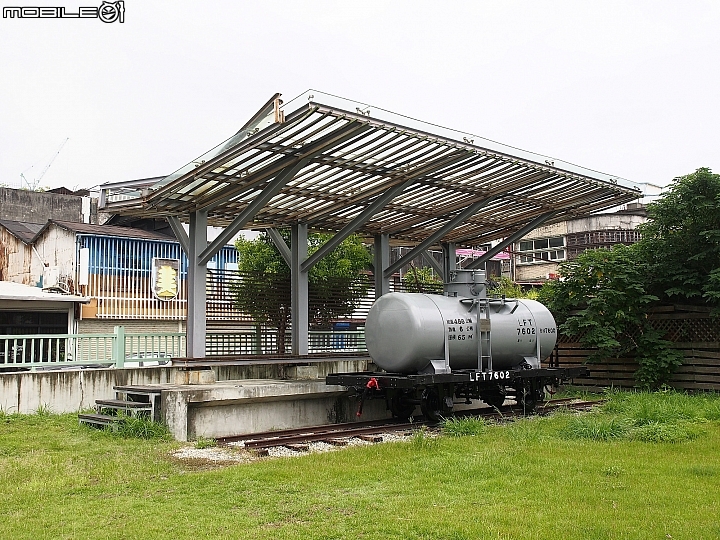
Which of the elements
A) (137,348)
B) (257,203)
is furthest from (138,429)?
(137,348)

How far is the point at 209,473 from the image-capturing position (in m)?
8.48

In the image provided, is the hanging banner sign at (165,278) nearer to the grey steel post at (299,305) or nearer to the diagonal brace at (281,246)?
the diagonal brace at (281,246)

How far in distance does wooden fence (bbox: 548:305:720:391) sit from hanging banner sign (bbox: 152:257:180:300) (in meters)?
17.1

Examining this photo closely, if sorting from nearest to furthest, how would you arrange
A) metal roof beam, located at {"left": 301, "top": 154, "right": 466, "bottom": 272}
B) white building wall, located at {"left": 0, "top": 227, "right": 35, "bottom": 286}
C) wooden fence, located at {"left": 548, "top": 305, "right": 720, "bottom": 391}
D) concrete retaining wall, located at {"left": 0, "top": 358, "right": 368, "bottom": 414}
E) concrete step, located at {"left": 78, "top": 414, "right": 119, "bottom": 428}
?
concrete step, located at {"left": 78, "top": 414, "right": 119, "bottom": 428} → concrete retaining wall, located at {"left": 0, "top": 358, "right": 368, "bottom": 414} → metal roof beam, located at {"left": 301, "top": 154, "right": 466, "bottom": 272} → wooden fence, located at {"left": 548, "top": 305, "right": 720, "bottom": 391} → white building wall, located at {"left": 0, "top": 227, "right": 35, "bottom": 286}

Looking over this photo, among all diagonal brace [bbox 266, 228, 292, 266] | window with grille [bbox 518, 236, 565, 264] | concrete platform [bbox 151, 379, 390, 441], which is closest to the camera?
concrete platform [bbox 151, 379, 390, 441]

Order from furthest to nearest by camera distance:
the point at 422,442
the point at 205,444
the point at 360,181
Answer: the point at 360,181 → the point at 205,444 → the point at 422,442

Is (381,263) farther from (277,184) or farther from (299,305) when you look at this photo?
(277,184)

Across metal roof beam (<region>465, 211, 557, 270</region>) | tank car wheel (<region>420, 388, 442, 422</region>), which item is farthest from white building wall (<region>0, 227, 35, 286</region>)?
tank car wheel (<region>420, 388, 442, 422</region>)

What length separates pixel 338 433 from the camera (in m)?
12.1

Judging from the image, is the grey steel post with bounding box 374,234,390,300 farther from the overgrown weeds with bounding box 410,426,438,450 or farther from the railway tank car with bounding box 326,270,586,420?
the overgrown weeds with bounding box 410,426,438,450

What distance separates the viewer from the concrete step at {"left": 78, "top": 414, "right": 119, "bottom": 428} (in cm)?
1183

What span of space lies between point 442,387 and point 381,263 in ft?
19.7

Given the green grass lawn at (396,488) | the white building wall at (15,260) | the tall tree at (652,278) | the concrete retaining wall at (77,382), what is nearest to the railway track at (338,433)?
the green grass lawn at (396,488)

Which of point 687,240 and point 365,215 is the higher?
point 365,215
